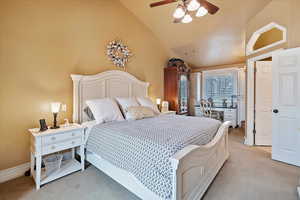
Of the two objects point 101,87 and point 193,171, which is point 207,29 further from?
point 193,171

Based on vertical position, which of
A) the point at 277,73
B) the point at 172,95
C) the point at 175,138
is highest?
the point at 277,73

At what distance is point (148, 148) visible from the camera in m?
1.50

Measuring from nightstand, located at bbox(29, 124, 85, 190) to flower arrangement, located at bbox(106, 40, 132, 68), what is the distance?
1.78m

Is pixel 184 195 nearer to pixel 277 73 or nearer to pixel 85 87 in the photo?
pixel 85 87

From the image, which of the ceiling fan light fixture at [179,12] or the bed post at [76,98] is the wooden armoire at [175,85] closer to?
the ceiling fan light fixture at [179,12]

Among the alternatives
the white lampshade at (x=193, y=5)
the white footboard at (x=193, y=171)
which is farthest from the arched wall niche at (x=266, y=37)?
the white footboard at (x=193, y=171)

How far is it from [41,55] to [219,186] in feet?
10.7

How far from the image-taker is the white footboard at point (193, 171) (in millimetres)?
1290

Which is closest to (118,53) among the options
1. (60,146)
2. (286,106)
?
(60,146)

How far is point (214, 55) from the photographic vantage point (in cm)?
508

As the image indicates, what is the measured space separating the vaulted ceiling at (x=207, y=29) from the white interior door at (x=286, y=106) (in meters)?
1.29

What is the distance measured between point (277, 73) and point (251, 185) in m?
1.95

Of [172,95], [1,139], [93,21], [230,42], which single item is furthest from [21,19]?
[230,42]

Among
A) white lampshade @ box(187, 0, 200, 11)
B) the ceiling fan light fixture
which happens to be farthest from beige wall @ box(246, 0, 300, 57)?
the ceiling fan light fixture
